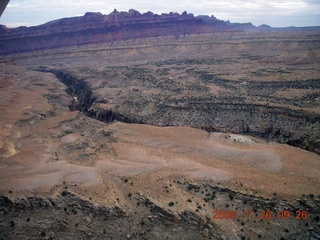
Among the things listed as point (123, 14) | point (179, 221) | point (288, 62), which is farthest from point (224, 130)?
point (123, 14)

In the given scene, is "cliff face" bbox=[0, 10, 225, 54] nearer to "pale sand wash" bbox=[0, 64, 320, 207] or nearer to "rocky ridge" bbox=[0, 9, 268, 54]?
"rocky ridge" bbox=[0, 9, 268, 54]

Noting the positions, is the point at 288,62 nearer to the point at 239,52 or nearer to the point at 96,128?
the point at 239,52

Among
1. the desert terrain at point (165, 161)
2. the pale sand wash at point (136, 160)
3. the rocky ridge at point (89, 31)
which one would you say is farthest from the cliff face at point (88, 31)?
the pale sand wash at point (136, 160)
